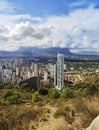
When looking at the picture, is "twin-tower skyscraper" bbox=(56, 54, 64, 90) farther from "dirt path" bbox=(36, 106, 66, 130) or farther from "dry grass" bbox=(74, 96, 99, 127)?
"dry grass" bbox=(74, 96, 99, 127)

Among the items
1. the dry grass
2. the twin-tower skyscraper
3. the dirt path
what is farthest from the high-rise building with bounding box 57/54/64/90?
the dry grass

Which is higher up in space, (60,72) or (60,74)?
(60,72)

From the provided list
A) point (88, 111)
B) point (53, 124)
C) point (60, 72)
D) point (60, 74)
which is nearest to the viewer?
point (88, 111)

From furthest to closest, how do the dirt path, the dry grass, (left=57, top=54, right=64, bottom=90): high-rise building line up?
(left=57, top=54, right=64, bottom=90): high-rise building
the dry grass
the dirt path

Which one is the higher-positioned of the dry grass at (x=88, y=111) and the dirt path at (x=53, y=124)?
the dry grass at (x=88, y=111)

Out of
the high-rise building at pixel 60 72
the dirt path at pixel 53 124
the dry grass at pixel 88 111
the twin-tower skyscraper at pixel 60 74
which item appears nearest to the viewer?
the dirt path at pixel 53 124

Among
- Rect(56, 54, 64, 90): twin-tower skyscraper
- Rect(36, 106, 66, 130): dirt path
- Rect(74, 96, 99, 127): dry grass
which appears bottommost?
Rect(56, 54, 64, 90): twin-tower skyscraper

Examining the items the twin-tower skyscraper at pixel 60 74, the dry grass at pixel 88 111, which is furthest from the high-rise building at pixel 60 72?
the dry grass at pixel 88 111

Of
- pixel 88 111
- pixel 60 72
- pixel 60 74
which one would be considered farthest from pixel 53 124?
pixel 60 72

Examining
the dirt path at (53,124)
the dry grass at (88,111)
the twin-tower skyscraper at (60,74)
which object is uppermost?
the dry grass at (88,111)

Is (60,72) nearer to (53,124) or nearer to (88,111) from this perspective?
(53,124)

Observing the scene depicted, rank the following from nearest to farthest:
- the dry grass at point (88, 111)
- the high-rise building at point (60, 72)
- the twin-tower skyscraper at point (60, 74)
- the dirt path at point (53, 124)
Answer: the dirt path at point (53, 124) → the dry grass at point (88, 111) → the twin-tower skyscraper at point (60, 74) → the high-rise building at point (60, 72)

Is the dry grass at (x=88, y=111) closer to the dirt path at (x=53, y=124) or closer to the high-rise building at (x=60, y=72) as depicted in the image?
the dirt path at (x=53, y=124)
